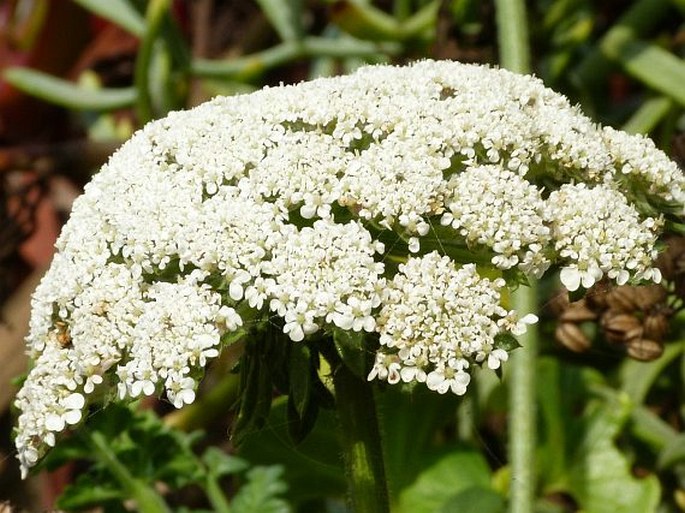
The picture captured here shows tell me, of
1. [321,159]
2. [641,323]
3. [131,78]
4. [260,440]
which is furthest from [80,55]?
[321,159]

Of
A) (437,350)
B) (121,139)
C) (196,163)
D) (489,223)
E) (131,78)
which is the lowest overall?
(437,350)

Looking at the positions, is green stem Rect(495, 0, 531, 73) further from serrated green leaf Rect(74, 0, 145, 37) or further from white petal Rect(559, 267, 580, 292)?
serrated green leaf Rect(74, 0, 145, 37)

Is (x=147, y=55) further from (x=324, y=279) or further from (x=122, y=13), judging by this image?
(x=324, y=279)

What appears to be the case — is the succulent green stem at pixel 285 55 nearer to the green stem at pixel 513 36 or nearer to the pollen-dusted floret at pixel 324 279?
the green stem at pixel 513 36

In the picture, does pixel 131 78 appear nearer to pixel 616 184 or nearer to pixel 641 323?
pixel 641 323

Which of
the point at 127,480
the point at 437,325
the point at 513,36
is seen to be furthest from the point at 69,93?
the point at 437,325

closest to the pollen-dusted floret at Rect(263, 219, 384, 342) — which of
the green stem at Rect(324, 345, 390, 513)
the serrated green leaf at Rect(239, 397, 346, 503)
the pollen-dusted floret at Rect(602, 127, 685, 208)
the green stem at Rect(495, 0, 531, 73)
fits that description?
the green stem at Rect(324, 345, 390, 513)
